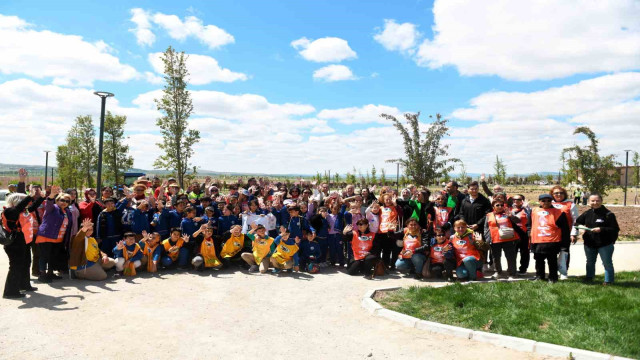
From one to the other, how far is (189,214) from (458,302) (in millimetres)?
6171

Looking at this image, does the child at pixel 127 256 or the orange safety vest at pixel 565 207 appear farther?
the child at pixel 127 256

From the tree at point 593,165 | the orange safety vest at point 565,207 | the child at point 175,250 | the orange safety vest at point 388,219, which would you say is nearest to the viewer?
the orange safety vest at point 565,207

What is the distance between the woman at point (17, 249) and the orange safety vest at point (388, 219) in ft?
22.6

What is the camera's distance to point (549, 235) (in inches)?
290

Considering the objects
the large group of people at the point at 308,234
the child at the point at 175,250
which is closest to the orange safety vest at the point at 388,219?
the large group of people at the point at 308,234


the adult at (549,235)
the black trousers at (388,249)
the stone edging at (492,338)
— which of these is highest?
the adult at (549,235)

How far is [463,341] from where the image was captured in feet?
16.2

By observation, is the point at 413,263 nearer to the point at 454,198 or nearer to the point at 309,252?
the point at 454,198

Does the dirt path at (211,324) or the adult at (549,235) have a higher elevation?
the adult at (549,235)

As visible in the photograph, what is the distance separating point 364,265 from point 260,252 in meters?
2.36

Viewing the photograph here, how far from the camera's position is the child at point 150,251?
336 inches

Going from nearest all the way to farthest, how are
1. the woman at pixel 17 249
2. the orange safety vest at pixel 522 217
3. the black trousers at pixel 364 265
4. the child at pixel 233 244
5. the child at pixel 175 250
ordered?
1. the woman at pixel 17 249
2. the orange safety vest at pixel 522 217
3. the black trousers at pixel 364 265
4. the child at pixel 175 250
5. the child at pixel 233 244

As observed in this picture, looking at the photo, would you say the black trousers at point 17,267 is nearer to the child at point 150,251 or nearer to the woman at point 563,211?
the child at point 150,251

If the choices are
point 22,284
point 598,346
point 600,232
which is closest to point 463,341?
point 598,346
